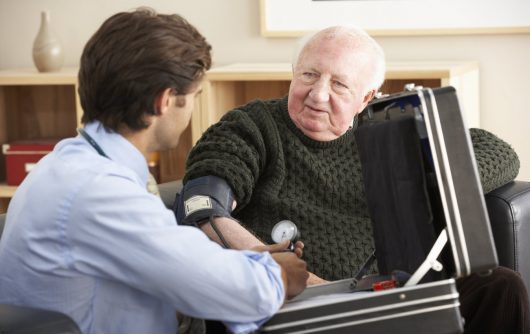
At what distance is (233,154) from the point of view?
230cm

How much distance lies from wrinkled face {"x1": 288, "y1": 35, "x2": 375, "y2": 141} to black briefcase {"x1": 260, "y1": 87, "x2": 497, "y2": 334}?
2.00 ft

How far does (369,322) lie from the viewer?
161cm

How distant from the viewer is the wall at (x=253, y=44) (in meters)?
3.57

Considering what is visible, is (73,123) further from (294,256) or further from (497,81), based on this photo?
(294,256)

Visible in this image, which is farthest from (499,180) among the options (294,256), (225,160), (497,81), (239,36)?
(239,36)

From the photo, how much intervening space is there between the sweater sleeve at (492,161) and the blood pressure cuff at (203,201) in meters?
0.67

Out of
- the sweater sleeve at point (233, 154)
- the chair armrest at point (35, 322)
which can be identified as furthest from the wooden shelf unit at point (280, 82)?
the chair armrest at point (35, 322)

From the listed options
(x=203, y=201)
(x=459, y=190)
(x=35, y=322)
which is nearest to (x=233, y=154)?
(x=203, y=201)

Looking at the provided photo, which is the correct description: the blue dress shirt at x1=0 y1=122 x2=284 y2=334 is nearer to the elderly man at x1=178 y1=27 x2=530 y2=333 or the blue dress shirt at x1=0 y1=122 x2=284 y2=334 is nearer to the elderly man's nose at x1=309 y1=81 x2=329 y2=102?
the elderly man at x1=178 y1=27 x2=530 y2=333

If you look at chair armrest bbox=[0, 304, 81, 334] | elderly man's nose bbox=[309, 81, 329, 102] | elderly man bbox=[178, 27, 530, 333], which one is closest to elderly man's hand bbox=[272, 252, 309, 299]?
chair armrest bbox=[0, 304, 81, 334]

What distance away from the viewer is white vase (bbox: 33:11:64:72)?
374 centimetres

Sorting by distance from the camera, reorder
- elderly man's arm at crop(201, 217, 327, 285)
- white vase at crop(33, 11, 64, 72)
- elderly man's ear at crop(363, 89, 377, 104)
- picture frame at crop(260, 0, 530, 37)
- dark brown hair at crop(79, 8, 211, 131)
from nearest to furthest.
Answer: dark brown hair at crop(79, 8, 211, 131) → elderly man's arm at crop(201, 217, 327, 285) → elderly man's ear at crop(363, 89, 377, 104) → picture frame at crop(260, 0, 530, 37) → white vase at crop(33, 11, 64, 72)

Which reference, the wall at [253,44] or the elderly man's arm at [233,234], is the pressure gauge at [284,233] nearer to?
the elderly man's arm at [233,234]

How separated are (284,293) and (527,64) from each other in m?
2.23
